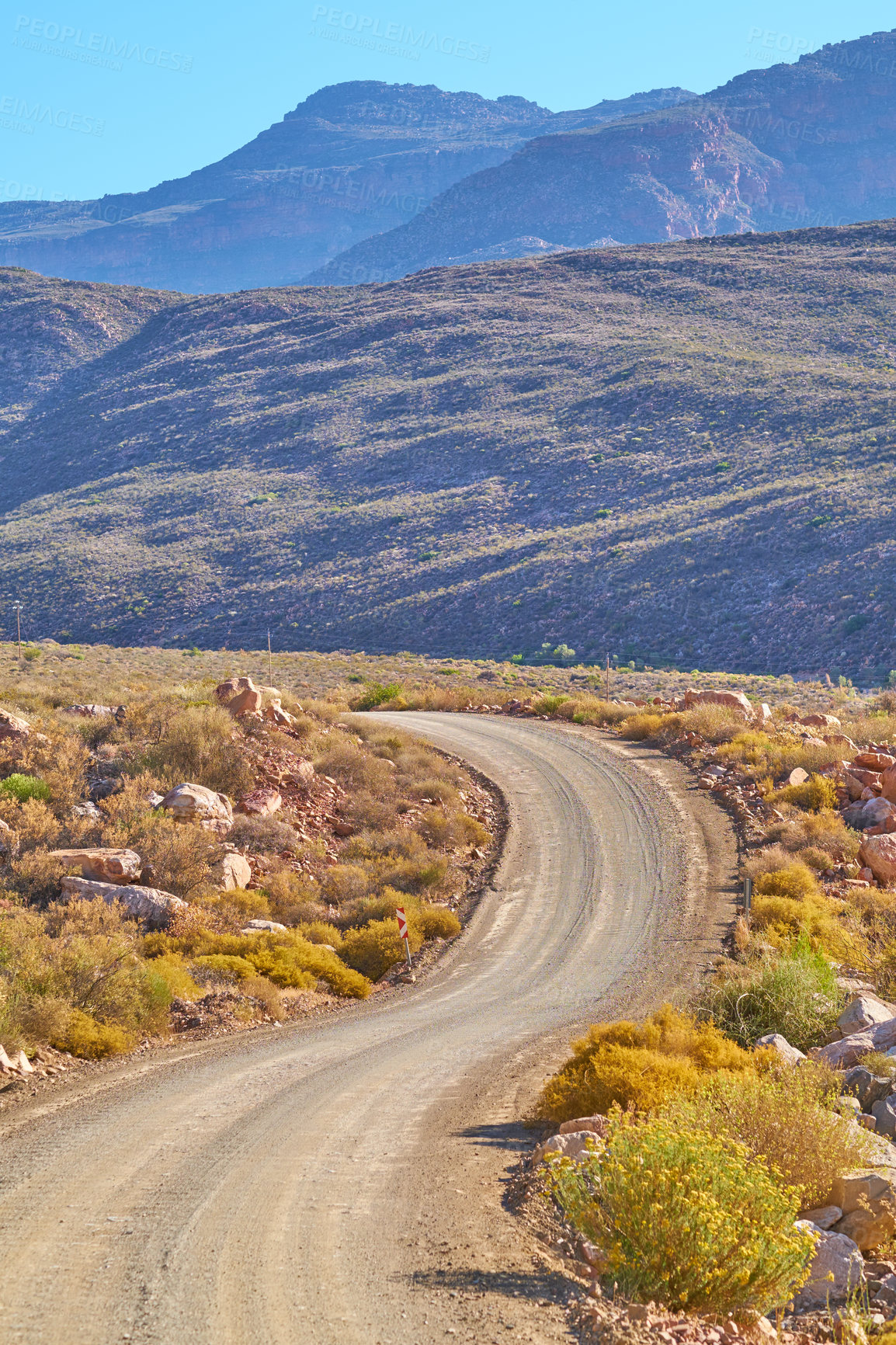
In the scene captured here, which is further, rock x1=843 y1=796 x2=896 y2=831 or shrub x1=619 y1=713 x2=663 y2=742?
shrub x1=619 y1=713 x2=663 y2=742

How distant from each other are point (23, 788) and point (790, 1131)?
1279 cm

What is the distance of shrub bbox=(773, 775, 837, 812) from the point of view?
18.4m

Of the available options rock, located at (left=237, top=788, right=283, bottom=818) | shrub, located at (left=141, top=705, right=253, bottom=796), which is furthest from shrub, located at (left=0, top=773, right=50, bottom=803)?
rock, located at (left=237, top=788, right=283, bottom=818)

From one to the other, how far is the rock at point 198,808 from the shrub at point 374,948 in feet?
9.97

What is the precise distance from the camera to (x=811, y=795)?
18.7 meters

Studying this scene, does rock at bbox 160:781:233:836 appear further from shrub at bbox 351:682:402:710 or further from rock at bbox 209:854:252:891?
shrub at bbox 351:682:402:710

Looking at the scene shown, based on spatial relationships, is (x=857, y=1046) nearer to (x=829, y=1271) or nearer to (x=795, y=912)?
(x=829, y=1271)

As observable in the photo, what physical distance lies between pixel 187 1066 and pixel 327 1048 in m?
1.47

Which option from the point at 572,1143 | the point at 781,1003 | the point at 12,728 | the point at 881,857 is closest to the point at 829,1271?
the point at 572,1143

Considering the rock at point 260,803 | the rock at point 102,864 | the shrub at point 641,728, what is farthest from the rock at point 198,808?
the shrub at point 641,728

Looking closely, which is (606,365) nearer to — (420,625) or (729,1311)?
(420,625)

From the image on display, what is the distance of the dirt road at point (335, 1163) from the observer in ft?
18.5

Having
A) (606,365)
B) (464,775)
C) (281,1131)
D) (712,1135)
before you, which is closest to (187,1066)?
(281,1131)

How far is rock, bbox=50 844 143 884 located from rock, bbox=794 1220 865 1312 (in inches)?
415
